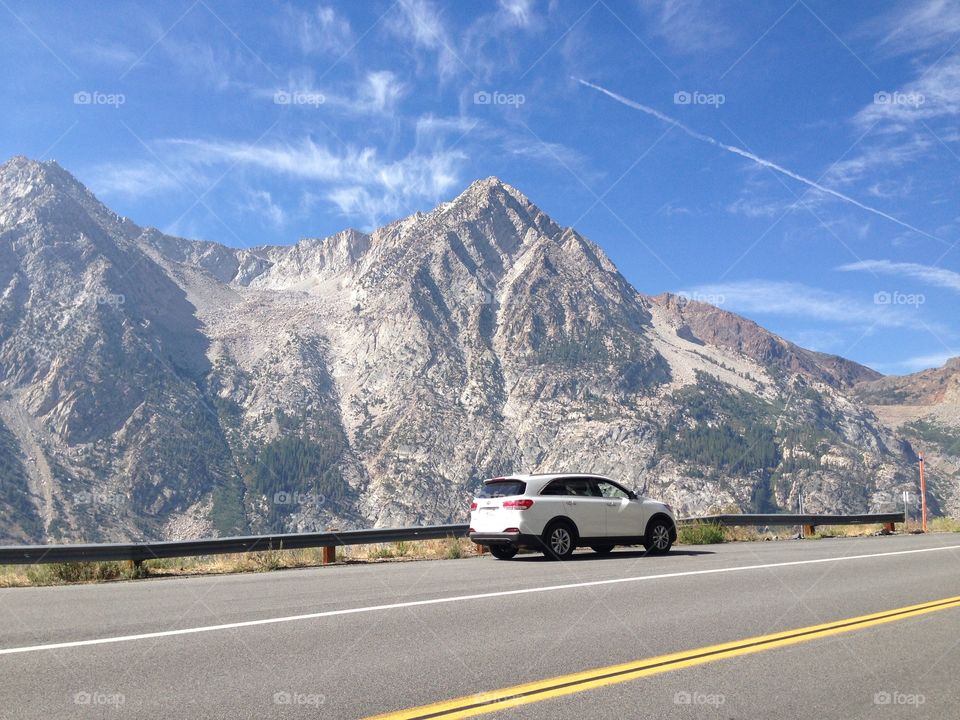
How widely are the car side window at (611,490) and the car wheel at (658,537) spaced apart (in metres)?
0.86

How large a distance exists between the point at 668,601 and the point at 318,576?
21.4 feet

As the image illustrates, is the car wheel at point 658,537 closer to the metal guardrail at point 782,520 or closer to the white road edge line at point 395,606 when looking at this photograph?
the white road edge line at point 395,606

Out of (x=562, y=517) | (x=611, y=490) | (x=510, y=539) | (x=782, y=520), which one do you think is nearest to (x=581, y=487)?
(x=562, y=517)

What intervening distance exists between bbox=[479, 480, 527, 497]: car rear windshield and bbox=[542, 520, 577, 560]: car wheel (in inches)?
36.9

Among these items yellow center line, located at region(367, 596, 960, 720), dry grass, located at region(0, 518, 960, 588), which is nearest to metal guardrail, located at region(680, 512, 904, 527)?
dry grass, located at region(0, 518, 960, 588)

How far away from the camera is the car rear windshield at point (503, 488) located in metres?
16.3

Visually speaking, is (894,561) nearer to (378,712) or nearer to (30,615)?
(378,712)

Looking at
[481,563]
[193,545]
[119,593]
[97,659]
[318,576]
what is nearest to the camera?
[97,659]

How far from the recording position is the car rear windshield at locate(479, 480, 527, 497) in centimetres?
1634

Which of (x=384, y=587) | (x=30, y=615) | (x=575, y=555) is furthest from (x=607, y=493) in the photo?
(x=30, y=615)

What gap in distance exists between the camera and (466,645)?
734 centimetres

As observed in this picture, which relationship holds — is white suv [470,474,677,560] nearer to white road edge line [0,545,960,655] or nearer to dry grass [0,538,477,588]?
dry grass [0,538,477,588]

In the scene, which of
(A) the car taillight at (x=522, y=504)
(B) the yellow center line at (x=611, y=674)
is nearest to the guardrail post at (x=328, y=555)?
(A) the car taillight at (x=522, y=504)

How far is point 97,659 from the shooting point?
6777 millimetres
